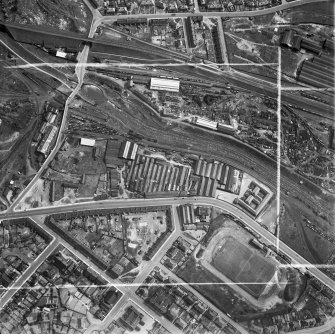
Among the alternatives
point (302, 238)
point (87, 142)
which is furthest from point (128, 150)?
point (302, 238)

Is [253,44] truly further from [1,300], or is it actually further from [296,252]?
[1,300]

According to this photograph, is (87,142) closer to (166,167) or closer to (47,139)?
(47,139)

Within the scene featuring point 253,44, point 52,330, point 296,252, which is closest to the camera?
point 52,330

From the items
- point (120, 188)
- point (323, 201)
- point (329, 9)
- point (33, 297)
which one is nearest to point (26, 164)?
point (120, 188)

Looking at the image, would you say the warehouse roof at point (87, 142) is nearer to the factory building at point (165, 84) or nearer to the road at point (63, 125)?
the road at point (63, 125)

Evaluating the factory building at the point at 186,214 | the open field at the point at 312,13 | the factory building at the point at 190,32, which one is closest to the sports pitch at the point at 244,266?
the factory building at the point at 186,214

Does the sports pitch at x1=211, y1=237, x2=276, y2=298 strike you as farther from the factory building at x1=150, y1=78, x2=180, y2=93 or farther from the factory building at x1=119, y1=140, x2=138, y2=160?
the factory building at x1=150, y1=78, x2=180, y2=93
